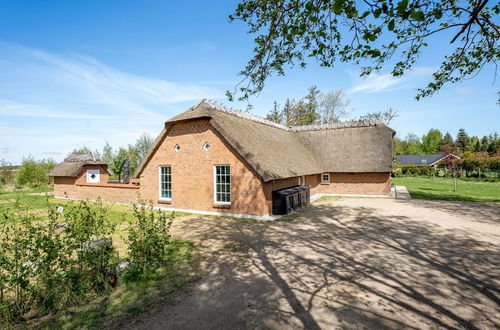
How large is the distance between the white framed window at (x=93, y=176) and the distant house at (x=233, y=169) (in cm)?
31

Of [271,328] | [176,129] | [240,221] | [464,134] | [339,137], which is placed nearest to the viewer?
[271,328]

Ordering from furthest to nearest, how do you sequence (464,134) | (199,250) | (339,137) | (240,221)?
1. (464,134)
2. (339,137)
3. (240,221)
4. (199,250)

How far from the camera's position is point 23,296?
488 centimetres

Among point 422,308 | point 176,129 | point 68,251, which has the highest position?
point 176,129

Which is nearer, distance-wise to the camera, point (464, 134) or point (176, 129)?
point (176, 129)

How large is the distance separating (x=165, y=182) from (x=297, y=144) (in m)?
→ 11.4

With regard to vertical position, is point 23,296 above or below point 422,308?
above

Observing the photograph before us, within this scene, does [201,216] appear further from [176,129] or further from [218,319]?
[218,319]

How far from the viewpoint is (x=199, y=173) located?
1426cm

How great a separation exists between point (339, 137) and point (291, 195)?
11.9 m

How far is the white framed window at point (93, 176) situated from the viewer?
2284 cm

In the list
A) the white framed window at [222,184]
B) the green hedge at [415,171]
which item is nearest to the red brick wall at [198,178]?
the white framed window at [222,184]

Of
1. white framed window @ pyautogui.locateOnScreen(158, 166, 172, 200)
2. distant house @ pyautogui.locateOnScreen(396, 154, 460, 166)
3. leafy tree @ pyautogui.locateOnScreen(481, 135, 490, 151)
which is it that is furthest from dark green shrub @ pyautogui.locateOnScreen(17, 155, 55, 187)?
leafy tree @ pyautogui.locateOnScreen(481, 135, 490, 151)

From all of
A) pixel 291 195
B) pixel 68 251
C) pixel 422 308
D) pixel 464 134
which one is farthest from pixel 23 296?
pixel 464 134
